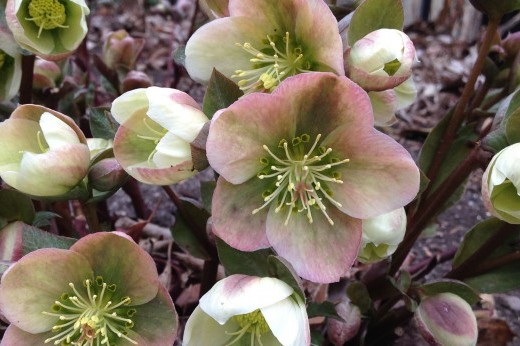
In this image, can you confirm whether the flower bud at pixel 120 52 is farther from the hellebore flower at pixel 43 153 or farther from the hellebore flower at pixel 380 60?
the hellebore flower at pixel 380 60

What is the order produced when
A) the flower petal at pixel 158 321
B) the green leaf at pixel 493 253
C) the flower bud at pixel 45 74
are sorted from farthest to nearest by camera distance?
the flower bud at pixel 45 74 → the green leaf at pixel 493 253 → the flower petal at pixel 158 321

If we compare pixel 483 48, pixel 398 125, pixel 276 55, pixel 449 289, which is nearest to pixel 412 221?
pixel 449 289

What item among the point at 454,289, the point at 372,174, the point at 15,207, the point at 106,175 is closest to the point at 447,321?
the point at 454,289

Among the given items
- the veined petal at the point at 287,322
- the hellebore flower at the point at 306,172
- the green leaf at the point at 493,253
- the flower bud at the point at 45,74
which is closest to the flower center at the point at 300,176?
the hellebore flower at the point at 306,172

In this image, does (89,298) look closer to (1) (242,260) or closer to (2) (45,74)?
(1) (242,260)

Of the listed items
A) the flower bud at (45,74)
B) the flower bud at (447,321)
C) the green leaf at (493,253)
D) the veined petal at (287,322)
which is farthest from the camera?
the flower bud at (45,74)

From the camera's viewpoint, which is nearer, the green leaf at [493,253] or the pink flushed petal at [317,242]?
the pink flushed petal at [317,242]
